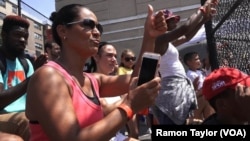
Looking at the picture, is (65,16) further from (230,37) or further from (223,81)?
(230,37)

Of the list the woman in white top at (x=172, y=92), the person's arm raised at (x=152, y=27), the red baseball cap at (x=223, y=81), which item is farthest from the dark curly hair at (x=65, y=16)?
the woman in white top at (x=172, y=92)

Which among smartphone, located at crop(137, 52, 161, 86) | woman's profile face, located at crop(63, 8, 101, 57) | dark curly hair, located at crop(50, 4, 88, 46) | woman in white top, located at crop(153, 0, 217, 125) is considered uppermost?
dark curly hair, located at crop(50, 4, 88, 46)

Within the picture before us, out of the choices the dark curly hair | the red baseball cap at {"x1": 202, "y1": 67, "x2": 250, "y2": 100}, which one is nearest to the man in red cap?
the red baseball cap at {"x1": 202, "y1": 67, "x2": 250, "y2": 100}

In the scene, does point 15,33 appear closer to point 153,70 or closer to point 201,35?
point 153,70

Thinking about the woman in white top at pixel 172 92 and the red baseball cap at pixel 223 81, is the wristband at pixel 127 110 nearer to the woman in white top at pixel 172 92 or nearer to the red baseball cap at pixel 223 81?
the red baseball cap at pixel 223 81

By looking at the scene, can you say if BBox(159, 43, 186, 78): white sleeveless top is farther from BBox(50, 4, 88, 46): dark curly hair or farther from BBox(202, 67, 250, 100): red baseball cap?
BBox(50, 4, 88, 46): dark curly hair

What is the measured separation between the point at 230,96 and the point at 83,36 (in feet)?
3.35

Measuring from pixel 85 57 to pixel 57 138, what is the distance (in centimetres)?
66

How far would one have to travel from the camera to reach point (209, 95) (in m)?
2.76

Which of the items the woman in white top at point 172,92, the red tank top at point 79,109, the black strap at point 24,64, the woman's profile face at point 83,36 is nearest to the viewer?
the red tank top at point 79,109

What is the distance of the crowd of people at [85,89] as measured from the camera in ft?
6.67

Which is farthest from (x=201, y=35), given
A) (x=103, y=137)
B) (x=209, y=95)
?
(x=103, y=137)

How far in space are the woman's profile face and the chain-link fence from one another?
74.6 inches

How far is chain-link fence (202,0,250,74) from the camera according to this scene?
408 centimetres
